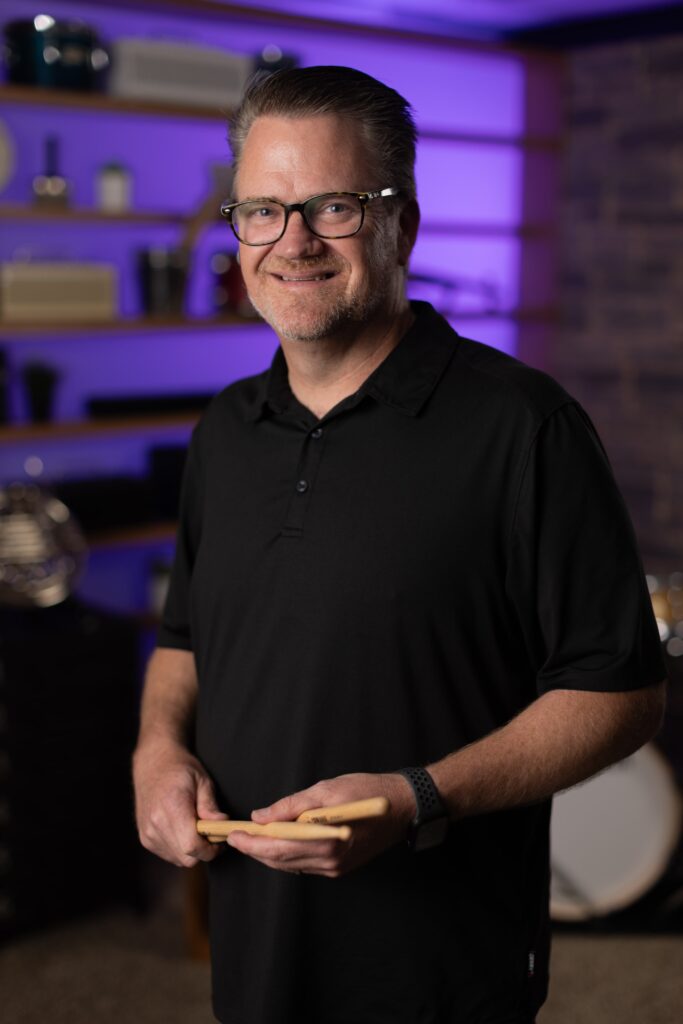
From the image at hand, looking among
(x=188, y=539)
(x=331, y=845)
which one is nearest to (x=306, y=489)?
(x=188, y=539)

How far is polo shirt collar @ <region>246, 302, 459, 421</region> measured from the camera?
1.45 m

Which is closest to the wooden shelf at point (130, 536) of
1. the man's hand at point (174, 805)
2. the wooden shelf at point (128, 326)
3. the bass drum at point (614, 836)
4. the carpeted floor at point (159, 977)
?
the wooden shelf at point (128, 326)

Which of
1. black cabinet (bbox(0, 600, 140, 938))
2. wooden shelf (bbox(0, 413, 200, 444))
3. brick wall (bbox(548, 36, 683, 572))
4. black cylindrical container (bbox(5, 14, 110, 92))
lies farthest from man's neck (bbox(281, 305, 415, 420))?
brick wall (bbox(548, 36, 683, 572))

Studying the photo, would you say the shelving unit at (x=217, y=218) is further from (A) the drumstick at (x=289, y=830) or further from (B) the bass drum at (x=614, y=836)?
(A) the drumstick at (x=289, y=830)

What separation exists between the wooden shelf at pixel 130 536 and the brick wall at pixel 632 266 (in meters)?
1.87

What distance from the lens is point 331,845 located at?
121 cm

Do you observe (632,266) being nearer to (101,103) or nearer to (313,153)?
(101,103)

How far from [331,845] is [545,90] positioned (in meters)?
4.47

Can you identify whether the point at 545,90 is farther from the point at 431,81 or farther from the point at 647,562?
the point at 647,562

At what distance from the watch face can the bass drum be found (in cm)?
216

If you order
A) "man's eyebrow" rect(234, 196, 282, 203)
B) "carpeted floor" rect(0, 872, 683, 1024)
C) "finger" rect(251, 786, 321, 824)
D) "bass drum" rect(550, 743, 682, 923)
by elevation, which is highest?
"man's eyebrow" rect(234, 196, 282, 203)

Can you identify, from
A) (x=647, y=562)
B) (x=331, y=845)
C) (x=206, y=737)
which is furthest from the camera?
(x=647, y=562)

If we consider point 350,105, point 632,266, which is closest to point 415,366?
point 350,105

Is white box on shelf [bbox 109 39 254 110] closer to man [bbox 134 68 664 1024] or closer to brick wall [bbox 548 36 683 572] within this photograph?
brick wall [bbox 548 36 683 572]
